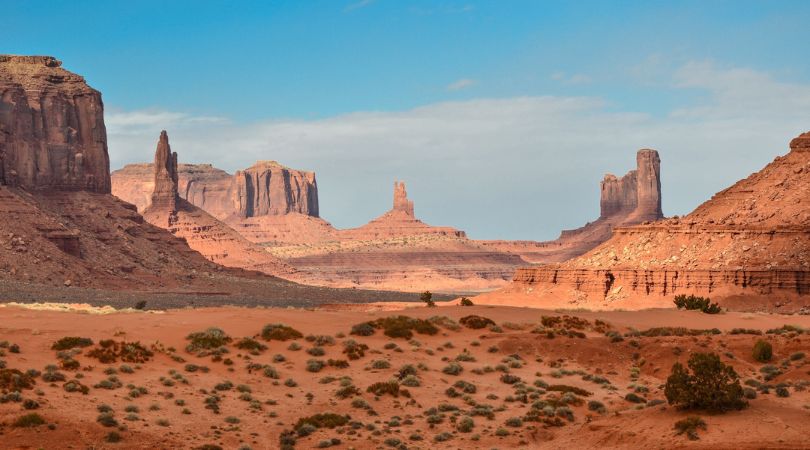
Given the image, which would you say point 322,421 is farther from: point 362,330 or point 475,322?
point 475,322

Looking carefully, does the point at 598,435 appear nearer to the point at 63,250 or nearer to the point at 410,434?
the point at 410,434

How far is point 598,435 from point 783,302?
134ft

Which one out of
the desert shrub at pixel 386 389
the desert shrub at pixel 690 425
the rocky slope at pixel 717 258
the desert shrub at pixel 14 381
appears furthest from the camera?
the rocky slope at pixel 717 258

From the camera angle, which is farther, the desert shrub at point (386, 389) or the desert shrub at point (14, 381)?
the desert shrub at point (386, 389)

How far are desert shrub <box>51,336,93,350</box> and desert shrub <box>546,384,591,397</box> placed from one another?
13.9m

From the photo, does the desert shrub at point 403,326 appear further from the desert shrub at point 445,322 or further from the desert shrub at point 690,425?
the desert shrub at point 690,425

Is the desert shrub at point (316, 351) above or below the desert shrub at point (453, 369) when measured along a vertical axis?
above

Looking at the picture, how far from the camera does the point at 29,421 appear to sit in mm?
29297

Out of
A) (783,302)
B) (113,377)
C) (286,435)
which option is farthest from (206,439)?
(783,302)

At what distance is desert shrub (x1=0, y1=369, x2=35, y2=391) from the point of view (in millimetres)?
31658

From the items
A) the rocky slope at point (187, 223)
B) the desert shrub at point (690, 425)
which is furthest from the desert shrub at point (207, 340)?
the rocky slope at point (187, 223)

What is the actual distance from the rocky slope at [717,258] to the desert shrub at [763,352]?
26407 mm

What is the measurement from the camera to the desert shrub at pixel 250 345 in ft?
132

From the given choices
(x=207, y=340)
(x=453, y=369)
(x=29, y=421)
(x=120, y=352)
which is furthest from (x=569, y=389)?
(x=29, y=421)
